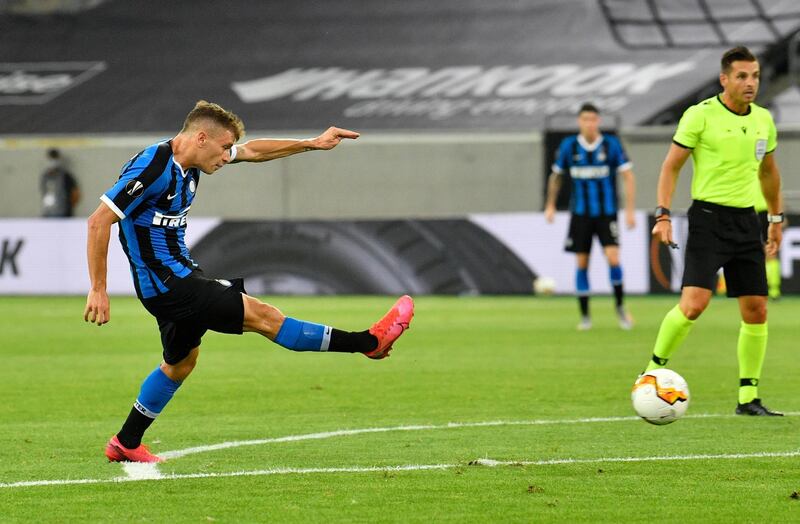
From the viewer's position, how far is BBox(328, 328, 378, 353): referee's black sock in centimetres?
641

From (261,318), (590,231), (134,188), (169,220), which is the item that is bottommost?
(590,231)

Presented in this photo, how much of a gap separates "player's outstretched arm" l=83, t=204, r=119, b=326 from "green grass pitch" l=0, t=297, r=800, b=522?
29.0 inches

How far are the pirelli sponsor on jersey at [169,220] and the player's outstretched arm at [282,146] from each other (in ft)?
1.66

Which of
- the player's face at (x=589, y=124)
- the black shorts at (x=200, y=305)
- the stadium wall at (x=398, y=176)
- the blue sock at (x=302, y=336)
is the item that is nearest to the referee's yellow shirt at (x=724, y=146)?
the blue sock at (x=302, y=336)

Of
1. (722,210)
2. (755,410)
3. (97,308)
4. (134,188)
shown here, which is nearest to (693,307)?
(722,210)

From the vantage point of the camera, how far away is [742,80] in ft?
25.8

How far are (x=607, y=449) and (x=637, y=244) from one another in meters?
14.3

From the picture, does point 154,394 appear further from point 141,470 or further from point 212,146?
point 212,146

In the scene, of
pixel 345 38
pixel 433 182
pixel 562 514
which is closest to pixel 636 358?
pixel 562 514

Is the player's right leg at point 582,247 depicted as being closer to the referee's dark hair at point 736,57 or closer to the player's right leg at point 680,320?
the player's right leg at point 680,320

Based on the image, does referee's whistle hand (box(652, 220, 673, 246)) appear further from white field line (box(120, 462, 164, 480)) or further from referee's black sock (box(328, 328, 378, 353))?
white field line (box(120, 462, 164, 480))

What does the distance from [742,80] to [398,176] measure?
1964 centimetres

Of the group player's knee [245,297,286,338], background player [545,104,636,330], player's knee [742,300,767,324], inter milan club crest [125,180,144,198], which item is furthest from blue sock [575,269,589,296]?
inter milan club crest [125,180,144,198]

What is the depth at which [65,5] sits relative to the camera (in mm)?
32125
